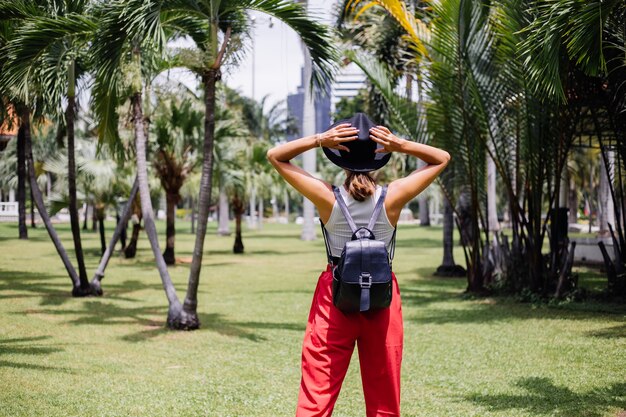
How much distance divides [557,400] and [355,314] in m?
3.13

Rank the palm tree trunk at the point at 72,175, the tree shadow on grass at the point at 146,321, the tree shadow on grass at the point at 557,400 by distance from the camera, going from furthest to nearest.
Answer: the palm tree trunk at the point at 72,175, the tree shadow on grass at the point at 146,321, the tree shadow on grass at the point at 557,400

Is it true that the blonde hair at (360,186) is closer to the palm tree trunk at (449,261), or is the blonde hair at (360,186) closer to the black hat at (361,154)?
the black hat at (361,154)

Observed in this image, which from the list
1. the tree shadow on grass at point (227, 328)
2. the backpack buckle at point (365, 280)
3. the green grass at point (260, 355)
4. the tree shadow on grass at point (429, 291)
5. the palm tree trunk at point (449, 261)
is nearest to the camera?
the backpack buckle at point (365, 280)

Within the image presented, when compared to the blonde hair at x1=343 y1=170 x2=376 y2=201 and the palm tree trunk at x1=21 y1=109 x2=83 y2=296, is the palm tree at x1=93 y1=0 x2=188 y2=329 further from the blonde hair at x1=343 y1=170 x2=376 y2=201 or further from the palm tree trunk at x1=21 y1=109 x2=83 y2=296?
the blonde hair at x1=343 y1=170 x2=376 y2=201

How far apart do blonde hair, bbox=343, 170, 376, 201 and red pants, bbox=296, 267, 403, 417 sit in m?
0.44

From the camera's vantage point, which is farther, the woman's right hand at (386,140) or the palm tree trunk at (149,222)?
the palm tree trunk at (149,222)

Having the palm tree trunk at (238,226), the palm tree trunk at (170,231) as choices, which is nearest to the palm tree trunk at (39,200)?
the palm tree trunk at (170,231)

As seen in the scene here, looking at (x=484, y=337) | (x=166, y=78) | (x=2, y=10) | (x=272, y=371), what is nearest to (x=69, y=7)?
(x=2, y=10)

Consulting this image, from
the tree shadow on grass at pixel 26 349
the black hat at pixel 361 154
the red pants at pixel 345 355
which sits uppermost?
the black hat at pixel 361 154

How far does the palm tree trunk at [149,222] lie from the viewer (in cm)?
950

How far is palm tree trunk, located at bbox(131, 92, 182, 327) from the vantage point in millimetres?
9500

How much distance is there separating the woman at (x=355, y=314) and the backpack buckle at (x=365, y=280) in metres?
0.17

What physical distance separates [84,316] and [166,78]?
4233mm

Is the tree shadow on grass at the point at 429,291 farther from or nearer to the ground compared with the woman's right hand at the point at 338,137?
nearer to the ground
